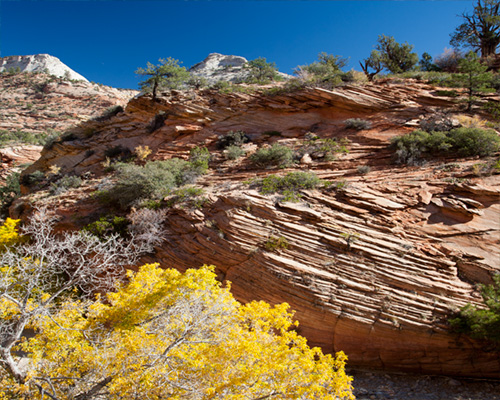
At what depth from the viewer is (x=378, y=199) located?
363 inches

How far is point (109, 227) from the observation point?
1045 cm

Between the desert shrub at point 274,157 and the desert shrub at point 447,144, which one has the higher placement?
the desert shrub at point 447,144

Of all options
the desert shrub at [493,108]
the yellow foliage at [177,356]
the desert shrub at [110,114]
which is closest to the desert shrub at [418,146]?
the desert shrub at [493,108]

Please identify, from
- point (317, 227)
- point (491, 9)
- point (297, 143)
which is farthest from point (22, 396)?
point (491, 9)

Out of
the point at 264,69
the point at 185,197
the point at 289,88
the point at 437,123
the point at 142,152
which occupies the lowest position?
the point at 185,197

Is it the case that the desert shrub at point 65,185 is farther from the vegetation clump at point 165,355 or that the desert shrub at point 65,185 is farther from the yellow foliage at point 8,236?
the vegetation clump at point 165,355

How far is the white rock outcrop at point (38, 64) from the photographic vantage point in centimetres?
6450

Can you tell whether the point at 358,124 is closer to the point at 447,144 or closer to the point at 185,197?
the point at 447,144

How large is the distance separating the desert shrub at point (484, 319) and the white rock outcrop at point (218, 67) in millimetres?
40319

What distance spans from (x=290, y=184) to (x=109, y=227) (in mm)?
7392

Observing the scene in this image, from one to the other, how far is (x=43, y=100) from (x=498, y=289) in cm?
6636

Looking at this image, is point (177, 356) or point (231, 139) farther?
point (231, 139)

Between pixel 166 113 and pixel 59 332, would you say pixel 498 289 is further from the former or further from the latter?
pixel 166 113

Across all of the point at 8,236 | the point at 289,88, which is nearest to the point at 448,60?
the point at 289,88
